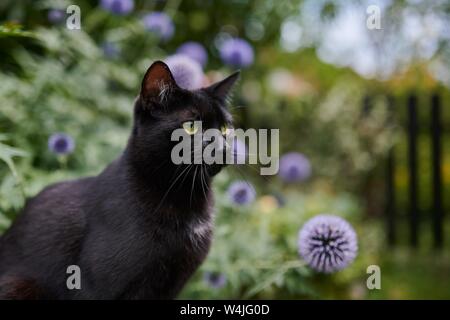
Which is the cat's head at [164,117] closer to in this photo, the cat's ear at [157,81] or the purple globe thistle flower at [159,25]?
the cat's ear at [157,81]

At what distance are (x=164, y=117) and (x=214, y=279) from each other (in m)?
0.98

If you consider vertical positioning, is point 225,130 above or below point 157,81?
below

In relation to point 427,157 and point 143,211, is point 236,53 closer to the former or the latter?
point 143,211

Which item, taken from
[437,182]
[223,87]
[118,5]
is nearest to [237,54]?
[118,5]

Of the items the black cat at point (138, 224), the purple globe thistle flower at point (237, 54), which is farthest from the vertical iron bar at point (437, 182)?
the black cat at point (138, 224)

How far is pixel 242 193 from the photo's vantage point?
8.79 ft

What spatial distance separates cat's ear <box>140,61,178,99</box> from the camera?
6.08 ft

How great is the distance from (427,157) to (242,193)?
381 centimetres

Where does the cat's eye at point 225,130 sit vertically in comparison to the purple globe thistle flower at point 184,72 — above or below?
below

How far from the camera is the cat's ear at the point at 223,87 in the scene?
83.0 inches

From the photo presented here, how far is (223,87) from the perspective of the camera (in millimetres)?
2141

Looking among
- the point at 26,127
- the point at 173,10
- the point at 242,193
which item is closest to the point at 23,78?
the point at 26,127

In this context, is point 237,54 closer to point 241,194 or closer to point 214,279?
point 241,194
